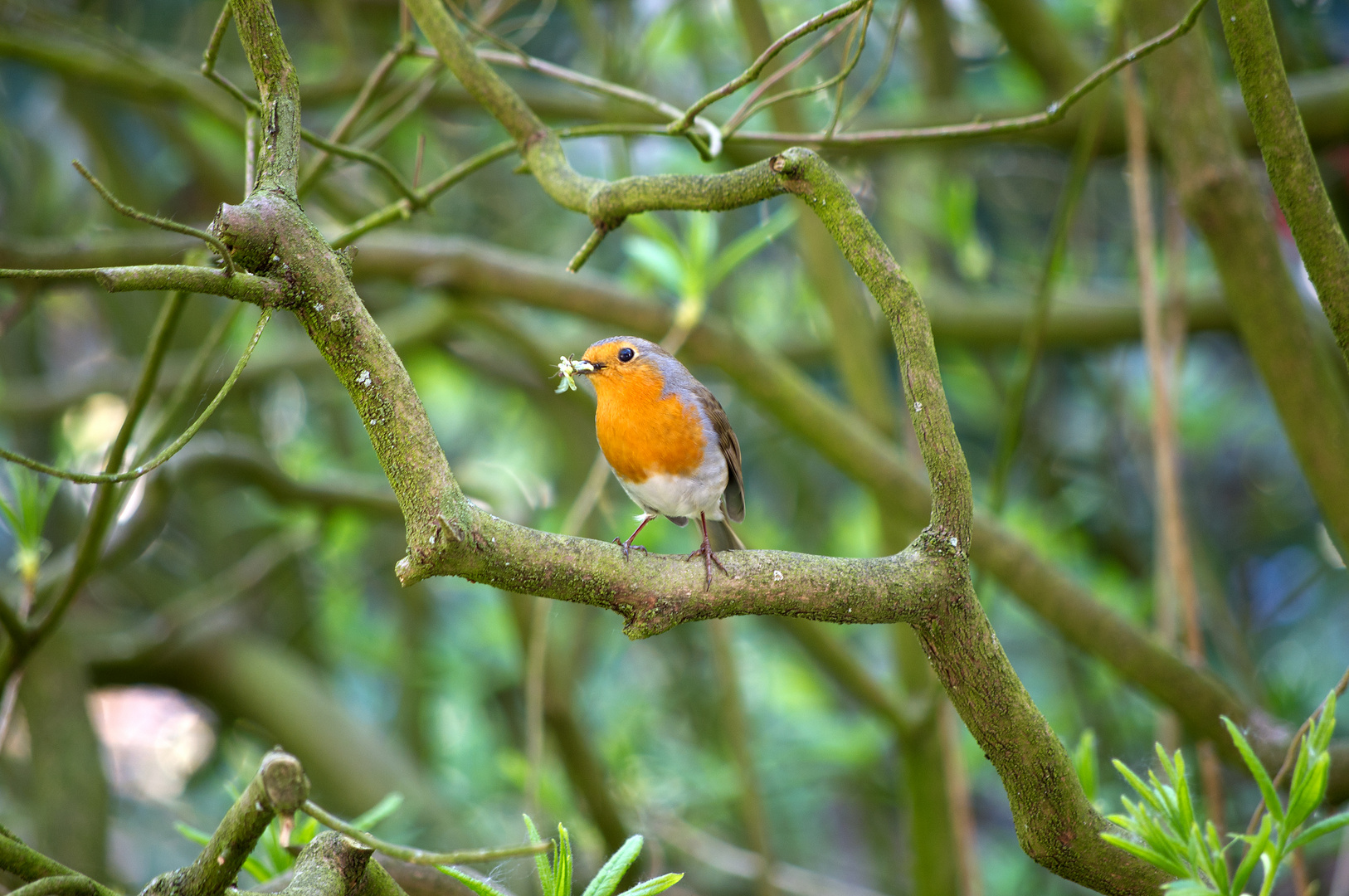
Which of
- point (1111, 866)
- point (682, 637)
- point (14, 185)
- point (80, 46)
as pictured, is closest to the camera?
point (1111, 866)

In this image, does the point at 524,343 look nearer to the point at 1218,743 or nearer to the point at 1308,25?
the point at 1218,743

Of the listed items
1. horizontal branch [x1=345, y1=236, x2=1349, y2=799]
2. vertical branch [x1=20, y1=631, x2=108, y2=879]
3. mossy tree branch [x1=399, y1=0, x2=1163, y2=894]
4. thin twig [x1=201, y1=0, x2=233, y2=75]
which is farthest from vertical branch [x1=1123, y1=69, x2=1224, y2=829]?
vertical branch [x1=20, y1=631, x2=108, y2=879]

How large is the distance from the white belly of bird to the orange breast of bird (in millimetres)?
19

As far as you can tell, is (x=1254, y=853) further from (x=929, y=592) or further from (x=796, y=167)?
(x=796, y=167)

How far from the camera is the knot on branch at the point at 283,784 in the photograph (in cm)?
103

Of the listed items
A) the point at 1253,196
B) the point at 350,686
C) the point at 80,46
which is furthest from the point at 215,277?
the point at 350,686

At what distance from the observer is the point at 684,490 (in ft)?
7.81

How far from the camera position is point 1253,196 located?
2197 mm

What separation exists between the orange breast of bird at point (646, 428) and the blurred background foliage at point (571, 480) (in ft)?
1.92

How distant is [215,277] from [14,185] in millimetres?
4836

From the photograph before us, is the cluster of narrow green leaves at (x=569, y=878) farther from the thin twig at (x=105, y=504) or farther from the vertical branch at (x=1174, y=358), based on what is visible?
the vertical branch at (x=1174, y=358)

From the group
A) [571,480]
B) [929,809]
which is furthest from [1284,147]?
[571,480]

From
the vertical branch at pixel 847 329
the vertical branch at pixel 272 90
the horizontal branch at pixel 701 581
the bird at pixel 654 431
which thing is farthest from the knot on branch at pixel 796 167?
the vertical branch at pixel 847 329

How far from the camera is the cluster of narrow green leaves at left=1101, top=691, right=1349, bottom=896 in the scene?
1.12 metres
